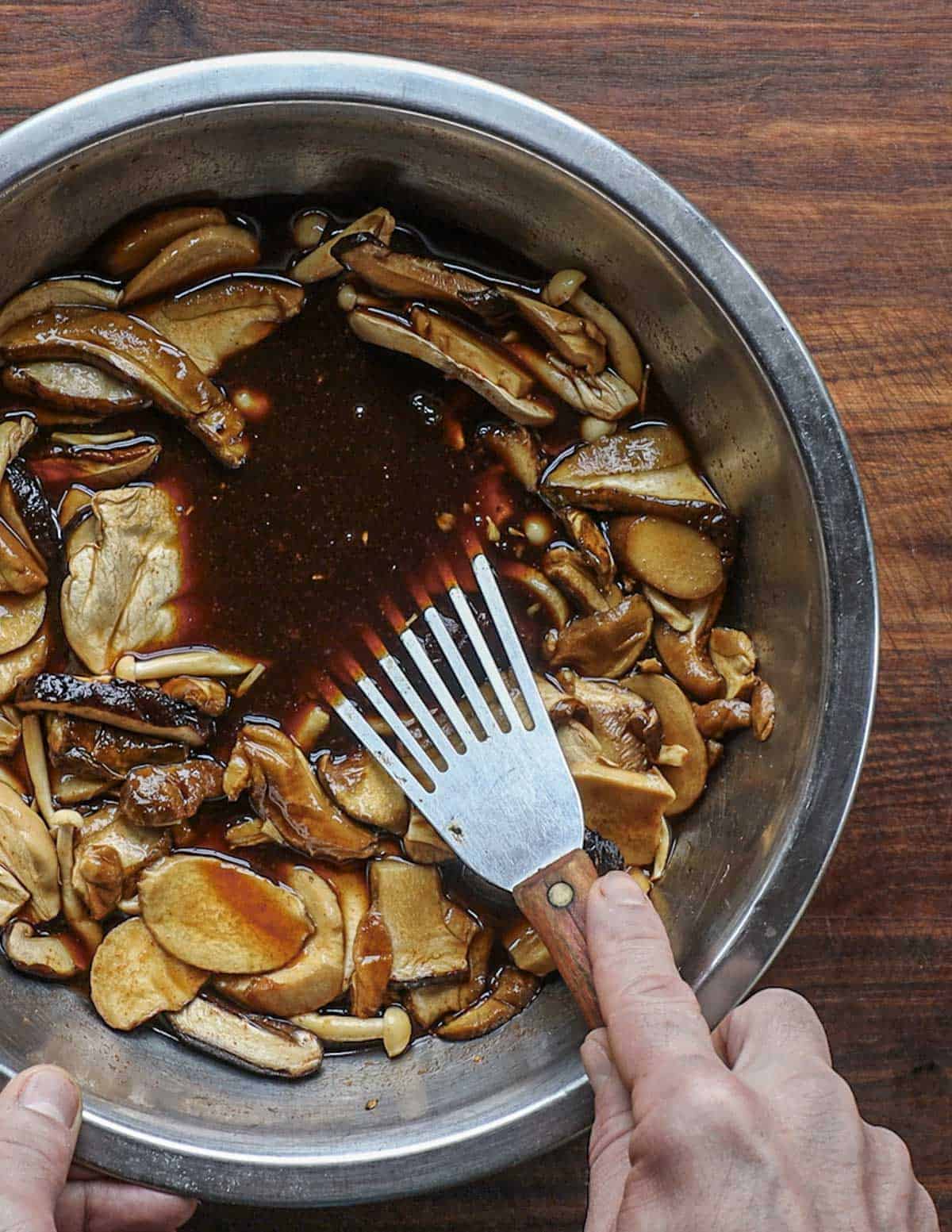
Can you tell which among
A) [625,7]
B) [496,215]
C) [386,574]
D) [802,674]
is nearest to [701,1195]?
[802,674]

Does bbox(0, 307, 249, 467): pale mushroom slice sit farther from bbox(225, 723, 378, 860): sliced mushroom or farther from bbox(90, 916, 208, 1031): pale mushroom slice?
bbox(90, 916, 208, 1031): pale mushroom slice

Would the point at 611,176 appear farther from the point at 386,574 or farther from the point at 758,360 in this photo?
the point at 386,574

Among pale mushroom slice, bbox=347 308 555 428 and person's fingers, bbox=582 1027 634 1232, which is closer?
person's fingers, bbox=582 1027 634 1232

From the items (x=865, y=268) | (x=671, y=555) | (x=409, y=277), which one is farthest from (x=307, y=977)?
(x=865, y=268)

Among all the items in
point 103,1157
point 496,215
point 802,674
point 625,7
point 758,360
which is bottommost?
point 103,1157

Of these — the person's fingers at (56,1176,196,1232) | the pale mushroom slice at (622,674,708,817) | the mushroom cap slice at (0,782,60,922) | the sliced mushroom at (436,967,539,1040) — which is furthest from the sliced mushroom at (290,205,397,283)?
the person's fingers at (56,1176,196,1232)

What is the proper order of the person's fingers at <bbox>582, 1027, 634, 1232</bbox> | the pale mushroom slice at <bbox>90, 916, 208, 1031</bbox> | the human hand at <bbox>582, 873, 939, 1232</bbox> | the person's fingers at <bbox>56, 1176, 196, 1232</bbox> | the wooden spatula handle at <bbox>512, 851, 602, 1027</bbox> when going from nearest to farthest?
the human hand at <bbox>582, 873, 939, 1232</bbox> < the person's fingers at <bbox>582, 1027, 634, 1232</bbox> < the wooden spatula handle at <bbox>512, 851, 602, 1027</bbox> < the person's fingers at <bbox>56, 1176, 196, 1232</bbox> < the pale mushroom slice at <bbox>90, 916, 208, 1031</bbox>
